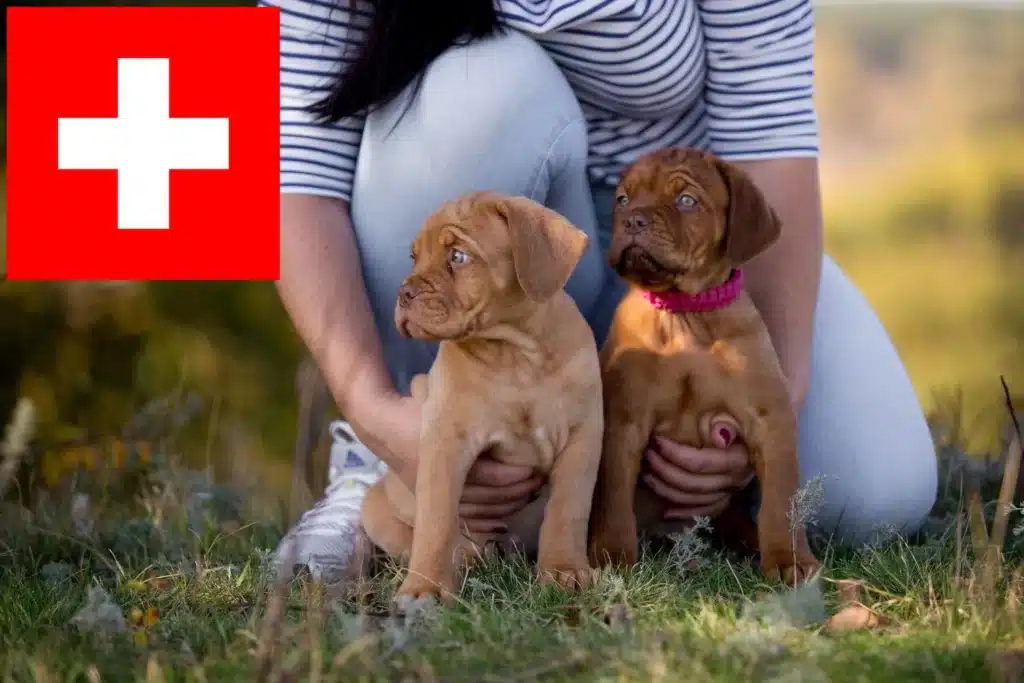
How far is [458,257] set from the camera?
7.45 ft

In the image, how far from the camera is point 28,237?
4.50 meters

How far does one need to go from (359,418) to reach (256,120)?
1.62 metres

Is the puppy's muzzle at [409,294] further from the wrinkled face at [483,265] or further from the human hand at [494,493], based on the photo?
the human hand at [494,493]

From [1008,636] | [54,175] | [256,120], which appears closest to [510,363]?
[1008,636]

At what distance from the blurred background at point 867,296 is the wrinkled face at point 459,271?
4.60ft

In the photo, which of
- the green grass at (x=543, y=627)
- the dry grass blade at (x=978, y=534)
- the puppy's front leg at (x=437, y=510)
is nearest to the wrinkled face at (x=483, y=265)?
the puppy's front leg at (x=437, y=510)

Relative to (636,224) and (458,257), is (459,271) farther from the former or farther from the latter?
(636,224)

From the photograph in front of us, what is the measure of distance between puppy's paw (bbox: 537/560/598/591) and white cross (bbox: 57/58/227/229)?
207 cm

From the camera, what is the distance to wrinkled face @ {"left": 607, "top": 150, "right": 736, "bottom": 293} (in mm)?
2457

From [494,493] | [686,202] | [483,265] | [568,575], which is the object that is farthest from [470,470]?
[686,202]

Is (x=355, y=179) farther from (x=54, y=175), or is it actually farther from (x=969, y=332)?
(x=969, y=332)

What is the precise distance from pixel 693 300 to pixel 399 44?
781 millimetres

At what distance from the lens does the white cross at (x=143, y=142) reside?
149 inches

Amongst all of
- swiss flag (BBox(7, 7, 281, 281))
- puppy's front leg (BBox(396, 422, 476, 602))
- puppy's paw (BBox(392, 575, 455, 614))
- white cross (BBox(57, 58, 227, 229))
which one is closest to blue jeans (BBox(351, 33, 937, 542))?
puppy's front leg (BBox(396, 422, 476, 602))
